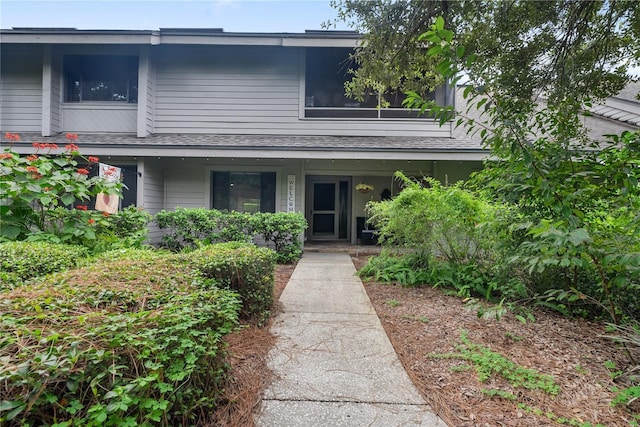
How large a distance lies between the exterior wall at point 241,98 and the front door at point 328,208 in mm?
2039

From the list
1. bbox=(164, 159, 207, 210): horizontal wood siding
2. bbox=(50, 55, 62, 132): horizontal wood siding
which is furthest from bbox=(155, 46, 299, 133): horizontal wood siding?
bbox=(50, 55, 62, 132): horizontal wood siding

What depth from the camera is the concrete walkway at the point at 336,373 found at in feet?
6.34

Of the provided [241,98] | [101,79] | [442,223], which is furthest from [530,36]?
[101,79]

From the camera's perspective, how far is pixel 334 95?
9.40m

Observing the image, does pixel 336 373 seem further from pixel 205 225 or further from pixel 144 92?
pixel 144 92

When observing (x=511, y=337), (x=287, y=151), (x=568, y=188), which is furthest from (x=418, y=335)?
(x=287, y=151)

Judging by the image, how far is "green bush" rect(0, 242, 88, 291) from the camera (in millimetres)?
2668

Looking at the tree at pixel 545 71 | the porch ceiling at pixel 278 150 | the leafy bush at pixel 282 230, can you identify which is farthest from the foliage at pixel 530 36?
the leafy bush at pixel 282 230

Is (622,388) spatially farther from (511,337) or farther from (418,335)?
(418,335)

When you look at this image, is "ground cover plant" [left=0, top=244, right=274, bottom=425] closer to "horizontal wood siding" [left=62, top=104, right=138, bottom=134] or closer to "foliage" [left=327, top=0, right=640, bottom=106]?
"foliage" [left=327, top=0, right=640, bottom=106]

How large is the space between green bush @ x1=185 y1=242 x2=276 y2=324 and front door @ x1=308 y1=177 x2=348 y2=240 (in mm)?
7047

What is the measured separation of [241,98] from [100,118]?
407cm

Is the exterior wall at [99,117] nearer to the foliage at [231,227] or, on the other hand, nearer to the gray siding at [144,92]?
the gray siding at [144,92]

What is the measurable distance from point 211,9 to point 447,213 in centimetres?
653
